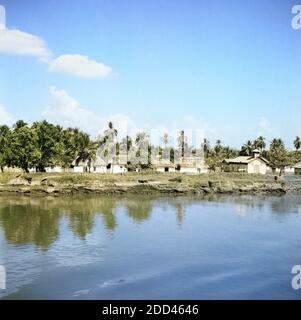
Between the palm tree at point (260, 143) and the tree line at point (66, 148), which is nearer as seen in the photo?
the tree line at point (66, 148)

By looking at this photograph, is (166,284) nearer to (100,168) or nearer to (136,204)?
(136,204)

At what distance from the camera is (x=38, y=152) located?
5631 centimetres

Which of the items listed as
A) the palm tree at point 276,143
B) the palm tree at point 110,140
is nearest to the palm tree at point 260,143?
the palm tree at point 276,143

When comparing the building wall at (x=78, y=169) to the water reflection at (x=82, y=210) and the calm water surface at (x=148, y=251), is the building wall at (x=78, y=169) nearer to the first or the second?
the water reflection at (x=82, y=210)

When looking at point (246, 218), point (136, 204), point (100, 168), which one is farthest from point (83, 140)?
point (246, 218)

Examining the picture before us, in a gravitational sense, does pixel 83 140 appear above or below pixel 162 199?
above

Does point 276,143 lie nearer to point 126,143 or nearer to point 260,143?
point 260,143

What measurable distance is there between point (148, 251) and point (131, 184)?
30.3 m

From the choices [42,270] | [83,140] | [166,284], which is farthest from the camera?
[83,140]

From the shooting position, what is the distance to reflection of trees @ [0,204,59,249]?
93.8 feet

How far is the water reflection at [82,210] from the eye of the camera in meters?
30.8

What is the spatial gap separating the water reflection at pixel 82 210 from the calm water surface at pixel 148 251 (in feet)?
0.28

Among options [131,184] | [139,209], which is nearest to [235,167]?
[131,184]
